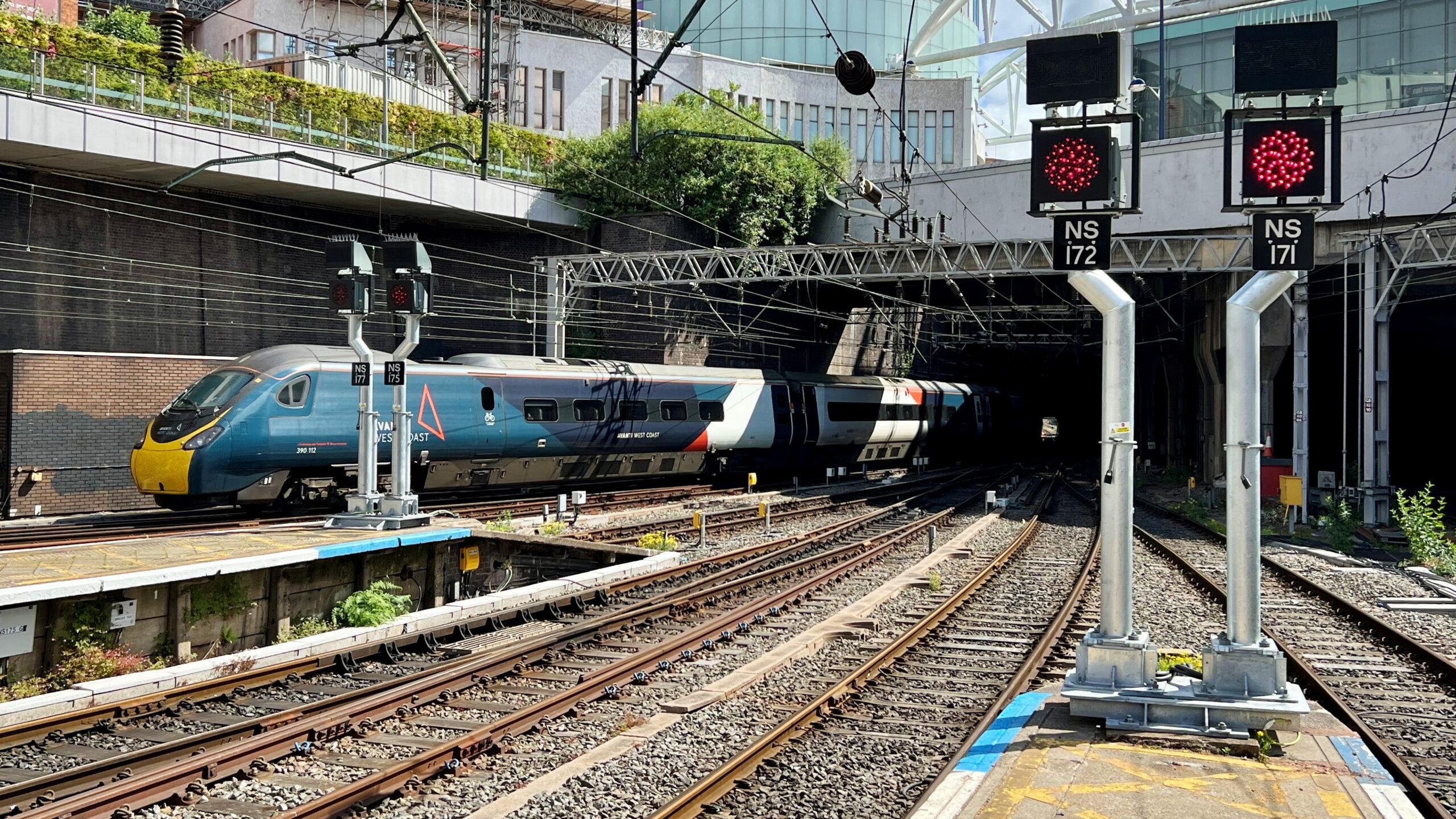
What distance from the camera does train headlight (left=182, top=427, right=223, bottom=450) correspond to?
17922 millimetres

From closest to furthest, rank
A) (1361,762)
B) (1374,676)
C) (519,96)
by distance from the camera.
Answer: (1361,762)
(1374,676)
(519,96)

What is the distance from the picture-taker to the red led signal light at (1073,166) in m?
8.02

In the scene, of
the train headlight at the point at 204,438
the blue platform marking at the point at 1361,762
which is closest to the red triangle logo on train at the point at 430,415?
the train headlight at the point at 204,438

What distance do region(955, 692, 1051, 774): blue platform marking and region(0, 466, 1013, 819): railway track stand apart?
10.0 feet

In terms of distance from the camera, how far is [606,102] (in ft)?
147

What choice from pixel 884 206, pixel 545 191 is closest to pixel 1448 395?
pixel 884 206

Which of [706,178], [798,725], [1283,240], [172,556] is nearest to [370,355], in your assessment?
[172,556]

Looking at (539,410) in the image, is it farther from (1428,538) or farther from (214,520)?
(1428,538)

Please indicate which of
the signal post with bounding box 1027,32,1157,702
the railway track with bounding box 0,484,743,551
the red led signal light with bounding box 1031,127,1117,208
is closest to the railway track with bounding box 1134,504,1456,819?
the signal post with bounding box 1027,32,1157,702

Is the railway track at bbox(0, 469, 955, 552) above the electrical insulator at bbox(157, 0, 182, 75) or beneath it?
beneath

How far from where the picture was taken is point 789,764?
298 inches

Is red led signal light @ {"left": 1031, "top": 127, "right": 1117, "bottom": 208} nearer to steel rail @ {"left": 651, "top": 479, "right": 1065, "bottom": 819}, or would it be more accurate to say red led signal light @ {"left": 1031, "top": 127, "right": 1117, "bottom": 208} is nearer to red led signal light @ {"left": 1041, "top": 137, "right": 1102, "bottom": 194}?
red led signal light @ {"left": 1041, "top": 137, "right": 1102, "bottom": 194}

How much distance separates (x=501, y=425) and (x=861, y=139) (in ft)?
107

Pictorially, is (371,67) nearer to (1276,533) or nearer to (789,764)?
(1276,533)
